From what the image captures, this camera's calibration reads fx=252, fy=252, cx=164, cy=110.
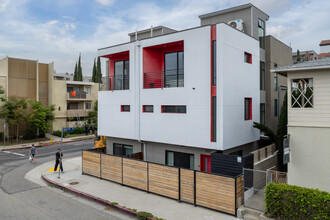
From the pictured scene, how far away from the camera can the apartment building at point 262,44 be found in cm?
1909

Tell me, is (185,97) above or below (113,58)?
below

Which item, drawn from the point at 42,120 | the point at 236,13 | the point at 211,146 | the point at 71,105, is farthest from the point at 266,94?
the point at 71,105

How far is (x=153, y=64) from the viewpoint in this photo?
54.9 ft

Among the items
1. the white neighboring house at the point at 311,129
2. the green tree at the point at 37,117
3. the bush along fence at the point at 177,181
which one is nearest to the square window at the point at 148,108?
the bush along fence at the point at 177,181

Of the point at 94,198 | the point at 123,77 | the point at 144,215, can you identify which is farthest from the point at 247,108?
the point at 94,198

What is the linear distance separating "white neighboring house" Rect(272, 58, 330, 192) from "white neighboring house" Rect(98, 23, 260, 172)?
3504mm

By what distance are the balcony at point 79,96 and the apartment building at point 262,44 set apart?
27932mm

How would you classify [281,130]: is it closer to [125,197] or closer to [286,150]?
[286,150]

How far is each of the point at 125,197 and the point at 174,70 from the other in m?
8.20

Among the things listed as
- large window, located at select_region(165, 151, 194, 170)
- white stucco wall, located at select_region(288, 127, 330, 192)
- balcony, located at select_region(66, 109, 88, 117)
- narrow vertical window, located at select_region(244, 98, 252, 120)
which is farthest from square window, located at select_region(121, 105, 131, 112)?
balcony, located at select_region(66, 109, 88, 117)

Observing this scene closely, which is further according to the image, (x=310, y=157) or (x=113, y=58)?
(x=113, y=58)

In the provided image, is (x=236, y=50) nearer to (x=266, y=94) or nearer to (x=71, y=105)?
(x=266, y=94)

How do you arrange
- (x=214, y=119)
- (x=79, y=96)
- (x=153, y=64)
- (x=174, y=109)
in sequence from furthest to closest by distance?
1. (x=79, y=96)
2. (x=153, y=64)
3. (x=174, y=109)
4. (x=214, y=119)

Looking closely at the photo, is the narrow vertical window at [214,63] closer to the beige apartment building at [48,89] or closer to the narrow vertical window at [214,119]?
the narrow vertical window at [214,119]
